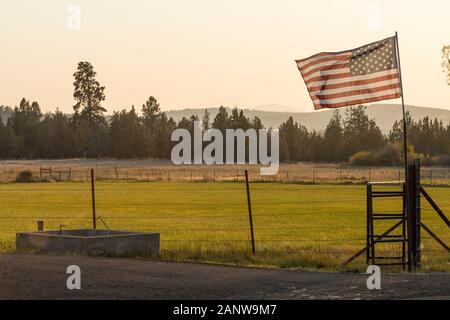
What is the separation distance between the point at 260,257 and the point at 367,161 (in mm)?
171198

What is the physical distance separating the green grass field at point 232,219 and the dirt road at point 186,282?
6.03ft

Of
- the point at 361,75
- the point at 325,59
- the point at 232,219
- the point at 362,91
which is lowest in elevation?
the point at 232,219

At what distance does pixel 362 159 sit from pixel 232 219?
490ft

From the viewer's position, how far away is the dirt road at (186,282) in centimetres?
1620

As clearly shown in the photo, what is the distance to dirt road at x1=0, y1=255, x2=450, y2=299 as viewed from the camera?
16.2 meters

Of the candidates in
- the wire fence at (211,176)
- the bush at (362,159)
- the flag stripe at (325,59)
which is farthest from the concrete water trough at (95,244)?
the bush at (362,159)

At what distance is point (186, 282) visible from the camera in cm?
1764

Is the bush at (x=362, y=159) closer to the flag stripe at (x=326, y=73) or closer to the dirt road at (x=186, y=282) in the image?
the flag stripe at (x=326, y=73)

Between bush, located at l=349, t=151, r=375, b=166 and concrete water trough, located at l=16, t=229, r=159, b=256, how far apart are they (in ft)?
554

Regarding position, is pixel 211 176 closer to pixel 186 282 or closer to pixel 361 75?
pixel 361 75

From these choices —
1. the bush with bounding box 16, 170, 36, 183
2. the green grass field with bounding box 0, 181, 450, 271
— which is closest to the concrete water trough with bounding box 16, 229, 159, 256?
the green grass field with bounding box 0, 181, 450, 271

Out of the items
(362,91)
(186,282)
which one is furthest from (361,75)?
(186,282)
